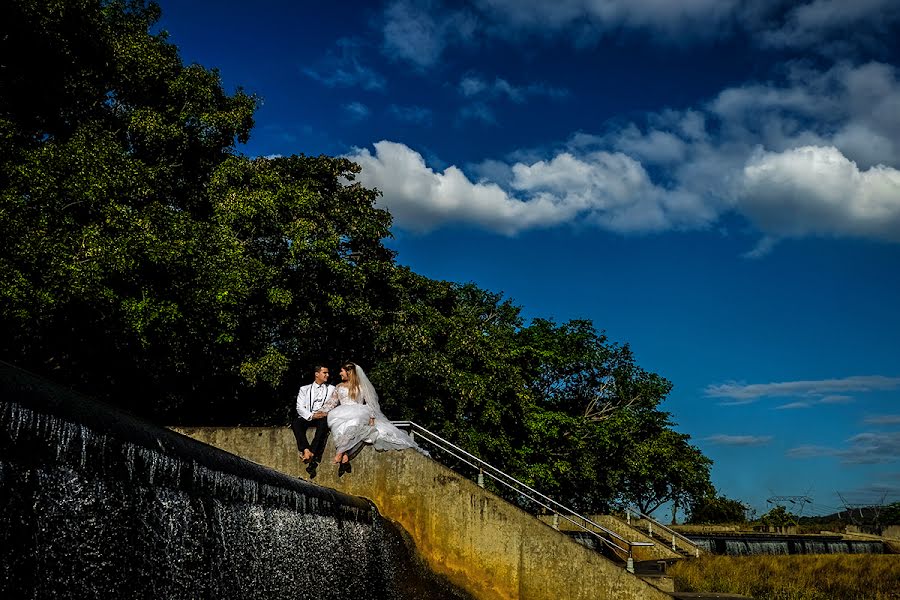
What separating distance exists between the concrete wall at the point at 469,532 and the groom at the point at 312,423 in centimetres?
17

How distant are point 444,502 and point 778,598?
6251 millimetres

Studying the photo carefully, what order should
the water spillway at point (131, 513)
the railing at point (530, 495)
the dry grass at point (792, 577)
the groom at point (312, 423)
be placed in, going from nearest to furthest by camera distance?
the water spillway at point (131, 513) → the railing at point (530, 495) → the groom at point (312, 423) → the dry grass at point (792, 577)

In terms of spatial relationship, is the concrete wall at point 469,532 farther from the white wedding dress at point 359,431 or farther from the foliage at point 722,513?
the foliage at point 722,513

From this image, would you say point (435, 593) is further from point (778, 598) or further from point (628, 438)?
point (628, 438)

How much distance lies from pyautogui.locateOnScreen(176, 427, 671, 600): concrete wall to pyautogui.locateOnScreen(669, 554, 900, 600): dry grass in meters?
3.33

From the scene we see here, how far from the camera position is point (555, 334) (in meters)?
37.7

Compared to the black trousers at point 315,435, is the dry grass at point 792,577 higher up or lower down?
lower down

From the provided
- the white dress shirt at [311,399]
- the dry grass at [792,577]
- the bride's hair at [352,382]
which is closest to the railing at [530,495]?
the bride's hair at [352,382]

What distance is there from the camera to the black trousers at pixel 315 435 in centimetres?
1140

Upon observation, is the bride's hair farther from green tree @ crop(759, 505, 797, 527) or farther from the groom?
green tree @ crop(759, 505, 797, 527)

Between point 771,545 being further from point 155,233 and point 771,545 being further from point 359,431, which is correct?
point 155,233

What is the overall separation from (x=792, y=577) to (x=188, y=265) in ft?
48.2

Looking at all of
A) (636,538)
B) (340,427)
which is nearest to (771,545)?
(636,538)

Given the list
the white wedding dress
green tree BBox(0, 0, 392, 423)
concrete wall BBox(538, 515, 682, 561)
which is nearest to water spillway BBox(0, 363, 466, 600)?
the white wedding dress
